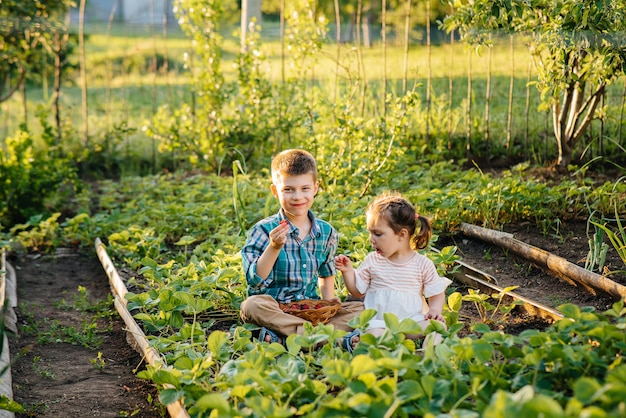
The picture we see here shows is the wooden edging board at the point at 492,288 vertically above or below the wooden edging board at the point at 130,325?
above

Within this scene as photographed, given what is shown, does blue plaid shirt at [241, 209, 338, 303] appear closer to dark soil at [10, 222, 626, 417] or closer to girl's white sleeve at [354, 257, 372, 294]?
girl's white sleeve at [354, 257, 372, 294]

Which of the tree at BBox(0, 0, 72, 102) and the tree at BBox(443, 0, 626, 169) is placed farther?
the tree at BBox(0, 0, 72, 102)

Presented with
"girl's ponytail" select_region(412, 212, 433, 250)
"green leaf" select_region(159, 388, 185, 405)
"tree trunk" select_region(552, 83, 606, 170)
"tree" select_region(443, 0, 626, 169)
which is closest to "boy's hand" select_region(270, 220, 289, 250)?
"girl's ponytail" select_region(412, 212, 433, 250)

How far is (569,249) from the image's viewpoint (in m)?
5.11

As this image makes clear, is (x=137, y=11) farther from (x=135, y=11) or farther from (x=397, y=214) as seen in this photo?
(x=397, y=214)

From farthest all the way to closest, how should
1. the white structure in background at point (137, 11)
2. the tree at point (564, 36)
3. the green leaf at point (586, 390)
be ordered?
the white structure in background at point (137, 11)
the tree at point (564, 36)
the green leaf at point (586, 390)

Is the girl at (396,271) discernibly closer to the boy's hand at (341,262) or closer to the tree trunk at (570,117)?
the boy's hand at (341,262)

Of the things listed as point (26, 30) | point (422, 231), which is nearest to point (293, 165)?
point (422, 231)

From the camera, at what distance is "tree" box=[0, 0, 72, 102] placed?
8.31 m

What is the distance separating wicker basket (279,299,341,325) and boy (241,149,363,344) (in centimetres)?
6

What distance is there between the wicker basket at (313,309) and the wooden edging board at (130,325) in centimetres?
68

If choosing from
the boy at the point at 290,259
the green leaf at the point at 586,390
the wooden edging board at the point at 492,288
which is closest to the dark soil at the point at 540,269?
the wooden edging board at the point at 492,288

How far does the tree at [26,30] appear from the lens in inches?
327

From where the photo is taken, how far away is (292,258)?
13.0ft
